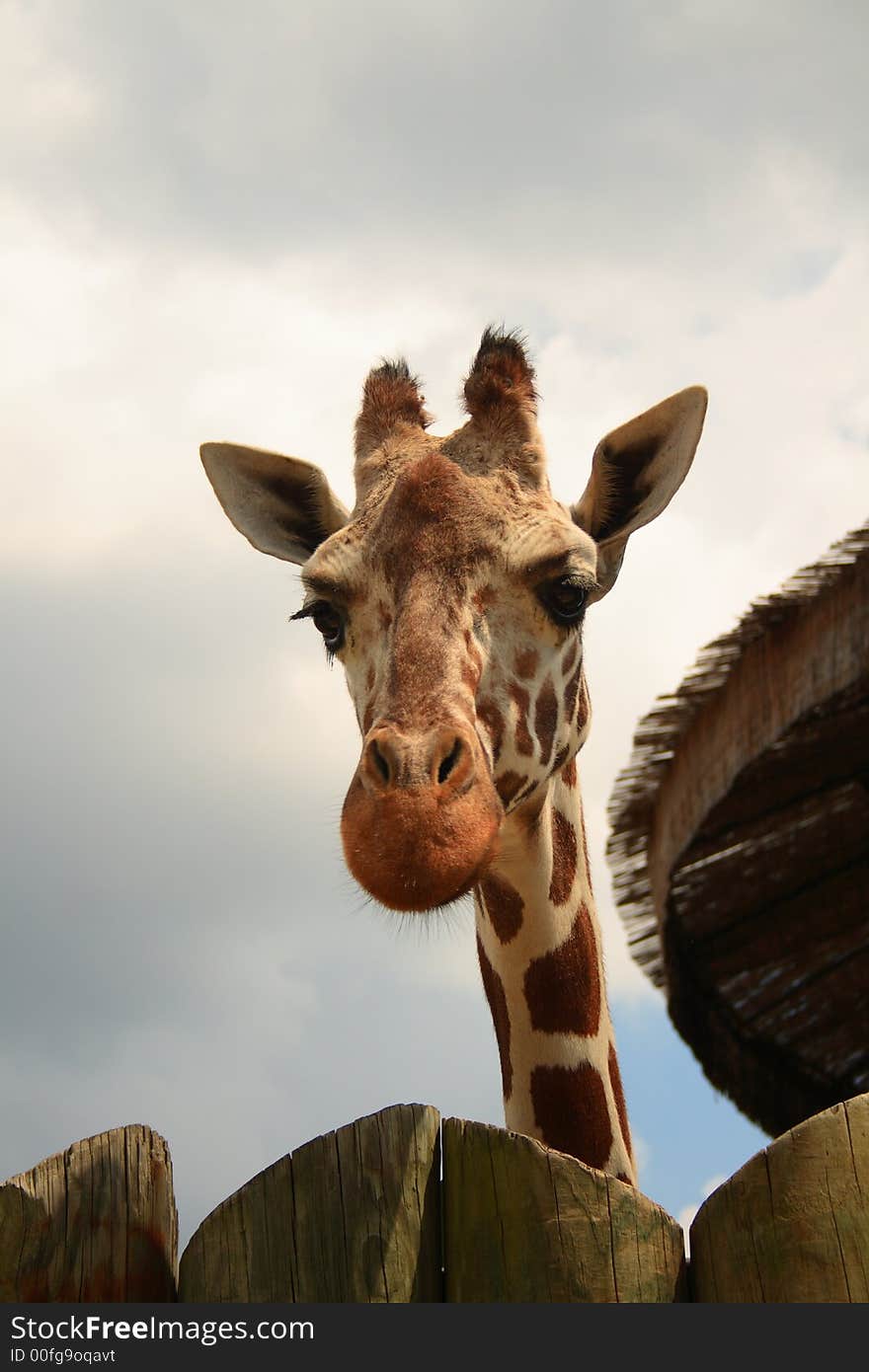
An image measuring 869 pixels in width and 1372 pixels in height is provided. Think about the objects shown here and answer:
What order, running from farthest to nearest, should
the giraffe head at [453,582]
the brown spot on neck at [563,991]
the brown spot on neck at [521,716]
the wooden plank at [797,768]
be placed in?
the wooden plank at [797,768]
the brown spot on neck at [563,991]
the brown spot on neck at [521,716]
the giraffe head at [453,582]

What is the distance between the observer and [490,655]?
4527mm

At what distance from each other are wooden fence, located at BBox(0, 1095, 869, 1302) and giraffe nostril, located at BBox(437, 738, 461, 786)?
96 centimetres

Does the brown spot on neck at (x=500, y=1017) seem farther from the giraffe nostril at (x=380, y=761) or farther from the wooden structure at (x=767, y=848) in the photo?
the wooden structure at (x=767, y=848)

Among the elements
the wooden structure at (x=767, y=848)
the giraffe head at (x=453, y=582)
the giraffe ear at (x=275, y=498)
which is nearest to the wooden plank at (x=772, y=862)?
the wooden structure at (x=767, y=848)

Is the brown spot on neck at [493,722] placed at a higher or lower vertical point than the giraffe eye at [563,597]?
lower

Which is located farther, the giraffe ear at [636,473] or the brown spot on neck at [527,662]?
the giraffe ear at [636,473]

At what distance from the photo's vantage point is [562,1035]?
5172mm

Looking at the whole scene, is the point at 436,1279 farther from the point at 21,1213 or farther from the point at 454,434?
the point at 454,434

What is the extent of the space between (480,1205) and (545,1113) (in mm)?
2189

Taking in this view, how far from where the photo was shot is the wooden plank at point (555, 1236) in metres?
2.89

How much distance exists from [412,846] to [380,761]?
268mm

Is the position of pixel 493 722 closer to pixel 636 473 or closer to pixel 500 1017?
pixel 500 1017

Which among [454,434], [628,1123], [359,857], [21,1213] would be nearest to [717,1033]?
[628,1123]

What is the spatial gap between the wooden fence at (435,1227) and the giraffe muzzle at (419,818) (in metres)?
0.68
